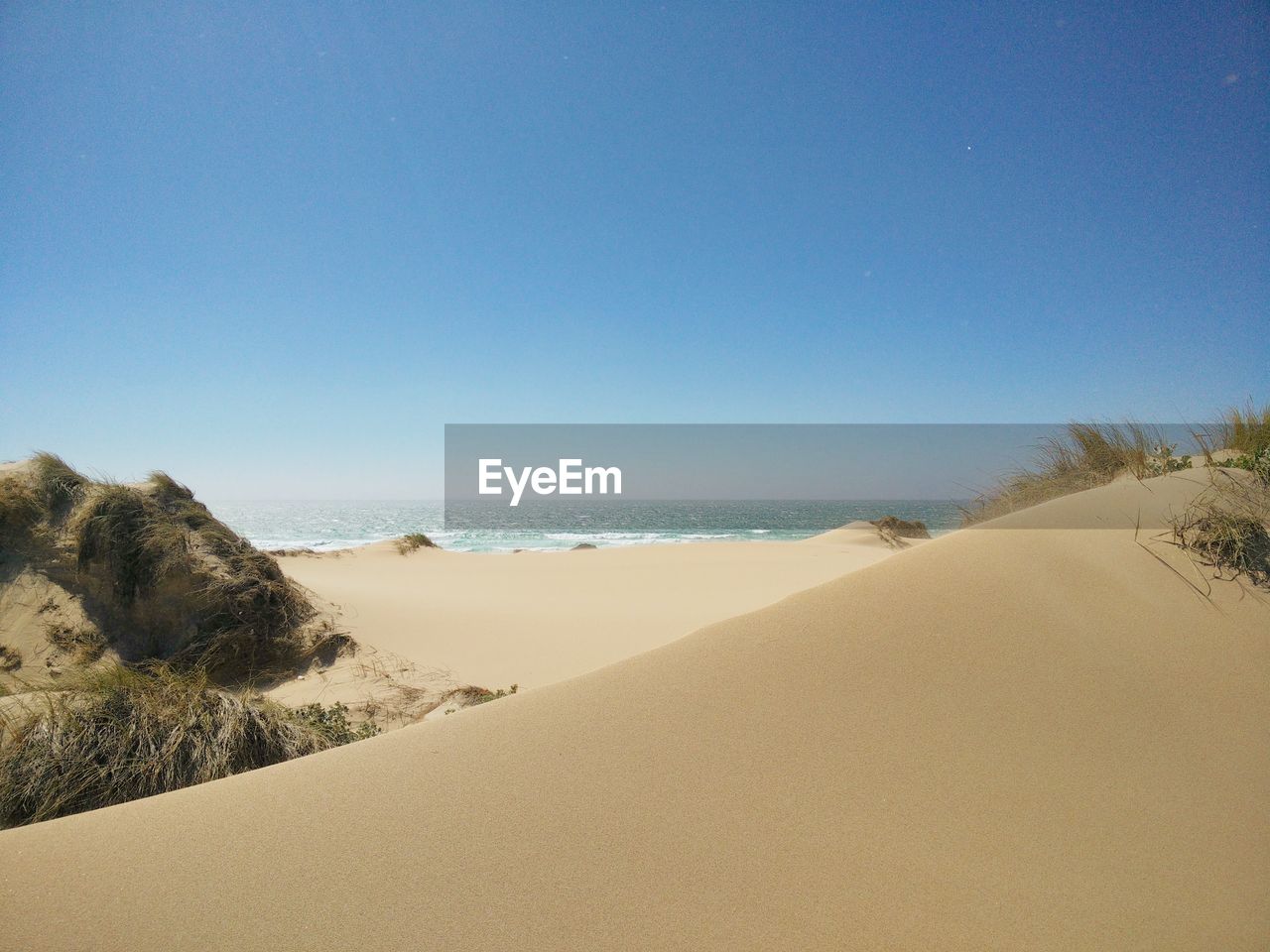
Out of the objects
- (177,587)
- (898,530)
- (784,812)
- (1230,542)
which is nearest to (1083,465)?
(1230,542)

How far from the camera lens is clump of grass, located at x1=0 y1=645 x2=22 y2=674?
5406 millimetres

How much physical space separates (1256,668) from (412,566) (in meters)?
15.8

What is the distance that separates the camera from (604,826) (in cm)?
200

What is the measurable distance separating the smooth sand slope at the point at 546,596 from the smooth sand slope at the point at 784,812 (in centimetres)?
361

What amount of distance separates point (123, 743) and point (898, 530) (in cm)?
2351

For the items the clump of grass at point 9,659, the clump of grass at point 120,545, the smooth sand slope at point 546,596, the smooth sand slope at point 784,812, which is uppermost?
the clump of grass at point 120,545

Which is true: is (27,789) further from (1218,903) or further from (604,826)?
(1218,903)

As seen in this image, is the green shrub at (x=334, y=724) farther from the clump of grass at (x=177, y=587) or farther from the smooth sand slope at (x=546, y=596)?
the clump of grass at (x=177, y=587)

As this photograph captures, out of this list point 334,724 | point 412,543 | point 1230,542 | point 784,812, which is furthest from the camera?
point 412,543

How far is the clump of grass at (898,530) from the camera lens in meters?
21.6

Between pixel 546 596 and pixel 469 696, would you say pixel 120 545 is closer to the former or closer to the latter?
pixel 469 696

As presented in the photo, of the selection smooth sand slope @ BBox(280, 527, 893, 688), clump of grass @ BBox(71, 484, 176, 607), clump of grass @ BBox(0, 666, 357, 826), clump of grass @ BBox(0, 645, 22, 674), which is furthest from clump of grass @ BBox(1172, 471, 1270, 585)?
clump of grass @ BBox(0, 645, 22, 674)

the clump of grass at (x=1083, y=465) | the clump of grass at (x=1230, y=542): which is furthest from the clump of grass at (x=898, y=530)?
the clump of grass at (x=1230, y=542)

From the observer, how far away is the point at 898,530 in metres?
22.9
